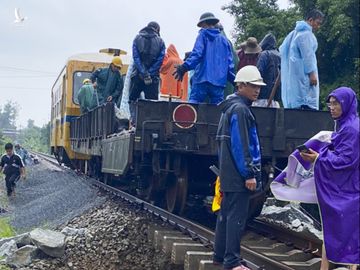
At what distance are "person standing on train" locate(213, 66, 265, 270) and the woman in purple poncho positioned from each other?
61 centimetres

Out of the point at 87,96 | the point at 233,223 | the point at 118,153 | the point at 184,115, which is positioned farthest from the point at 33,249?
the point at 87,96

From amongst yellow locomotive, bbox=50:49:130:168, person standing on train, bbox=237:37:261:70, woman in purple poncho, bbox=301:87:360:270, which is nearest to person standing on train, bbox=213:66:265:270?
woman in purple poncho, bbox=301:87:360:270

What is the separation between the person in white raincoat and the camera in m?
7.95

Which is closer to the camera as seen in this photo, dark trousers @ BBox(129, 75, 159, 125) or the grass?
dark trousers @ BBox(129, 75, 159, 125)

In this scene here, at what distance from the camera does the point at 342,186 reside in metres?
4.91

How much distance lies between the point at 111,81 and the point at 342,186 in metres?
7.38

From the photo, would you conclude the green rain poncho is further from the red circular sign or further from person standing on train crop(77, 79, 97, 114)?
the red circular sign

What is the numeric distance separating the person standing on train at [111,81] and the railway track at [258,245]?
382 centimetres

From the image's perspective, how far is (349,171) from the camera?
4.84 metres

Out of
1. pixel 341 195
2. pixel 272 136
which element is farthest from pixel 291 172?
pixel 272 136

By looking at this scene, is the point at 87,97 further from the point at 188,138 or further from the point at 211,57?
the point at 188,138

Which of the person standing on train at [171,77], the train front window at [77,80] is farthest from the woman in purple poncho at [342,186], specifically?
the train front window at [77,80]

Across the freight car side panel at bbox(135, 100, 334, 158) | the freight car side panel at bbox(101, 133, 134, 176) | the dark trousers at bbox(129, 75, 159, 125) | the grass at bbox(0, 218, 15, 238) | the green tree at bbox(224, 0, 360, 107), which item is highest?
the green tree at bbox(224, 0, 360, 107)

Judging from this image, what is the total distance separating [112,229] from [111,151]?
4.96 ft
